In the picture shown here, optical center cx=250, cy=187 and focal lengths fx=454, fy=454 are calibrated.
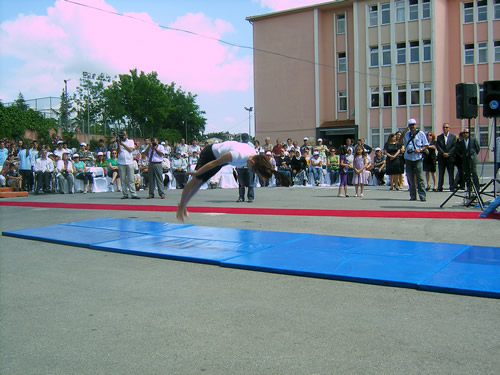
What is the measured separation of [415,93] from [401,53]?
128 inches

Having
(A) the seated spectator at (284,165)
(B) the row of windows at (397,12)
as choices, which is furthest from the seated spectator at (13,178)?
(B) the row of windows at (397,12)

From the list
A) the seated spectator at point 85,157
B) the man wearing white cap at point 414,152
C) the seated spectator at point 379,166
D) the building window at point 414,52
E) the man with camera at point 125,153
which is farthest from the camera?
the building window at point 414,52

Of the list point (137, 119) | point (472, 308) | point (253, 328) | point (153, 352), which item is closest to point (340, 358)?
point (253, 328)

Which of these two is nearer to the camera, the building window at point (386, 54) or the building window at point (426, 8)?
the building window at point (426, 8)

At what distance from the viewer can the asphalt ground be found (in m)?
2.84

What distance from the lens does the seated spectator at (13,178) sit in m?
16.6

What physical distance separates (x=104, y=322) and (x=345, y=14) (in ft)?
118

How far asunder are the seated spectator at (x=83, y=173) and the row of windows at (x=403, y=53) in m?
25.1

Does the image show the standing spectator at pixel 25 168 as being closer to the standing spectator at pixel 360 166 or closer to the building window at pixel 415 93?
the standing spectator at pixel 360 166

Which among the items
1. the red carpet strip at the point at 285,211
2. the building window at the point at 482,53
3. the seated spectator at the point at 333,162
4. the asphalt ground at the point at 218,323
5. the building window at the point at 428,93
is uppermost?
the building window at the point at 482,53

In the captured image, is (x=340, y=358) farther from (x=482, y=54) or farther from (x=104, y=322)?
(x=482, y=54)

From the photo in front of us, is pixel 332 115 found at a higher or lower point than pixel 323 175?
higher

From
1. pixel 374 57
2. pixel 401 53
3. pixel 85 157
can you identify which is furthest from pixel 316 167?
pixel 401 53

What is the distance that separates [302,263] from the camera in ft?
16.9
